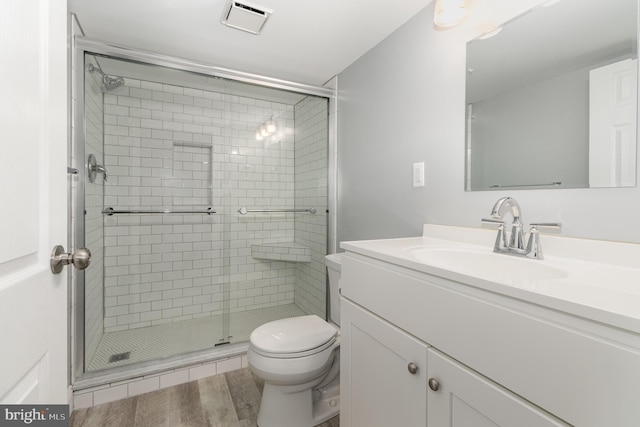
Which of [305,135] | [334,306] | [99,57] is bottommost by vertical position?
[334,306]

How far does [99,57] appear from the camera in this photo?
5.94 ft

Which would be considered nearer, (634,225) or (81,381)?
(634,225)

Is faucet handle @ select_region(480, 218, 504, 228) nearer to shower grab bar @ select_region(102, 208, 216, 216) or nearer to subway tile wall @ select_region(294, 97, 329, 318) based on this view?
subway tile wall @ select_region(294, 97, 329, 318)

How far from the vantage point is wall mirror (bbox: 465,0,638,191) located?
2.89ft

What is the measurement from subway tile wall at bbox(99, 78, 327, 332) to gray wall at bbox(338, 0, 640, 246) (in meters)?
0.50

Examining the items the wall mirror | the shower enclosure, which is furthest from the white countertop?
the shower enclosure

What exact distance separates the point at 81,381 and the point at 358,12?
2525mm

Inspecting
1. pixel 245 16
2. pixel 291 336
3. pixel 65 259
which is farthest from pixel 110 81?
pixel 291 336

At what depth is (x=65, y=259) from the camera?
630mm

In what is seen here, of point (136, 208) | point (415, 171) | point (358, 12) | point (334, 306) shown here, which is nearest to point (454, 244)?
point (415, 171)

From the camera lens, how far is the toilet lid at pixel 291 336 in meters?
1.39

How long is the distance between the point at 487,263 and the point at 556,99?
622mm

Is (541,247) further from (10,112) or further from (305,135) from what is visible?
(305,135)

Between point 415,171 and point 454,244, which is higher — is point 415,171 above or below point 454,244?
above
